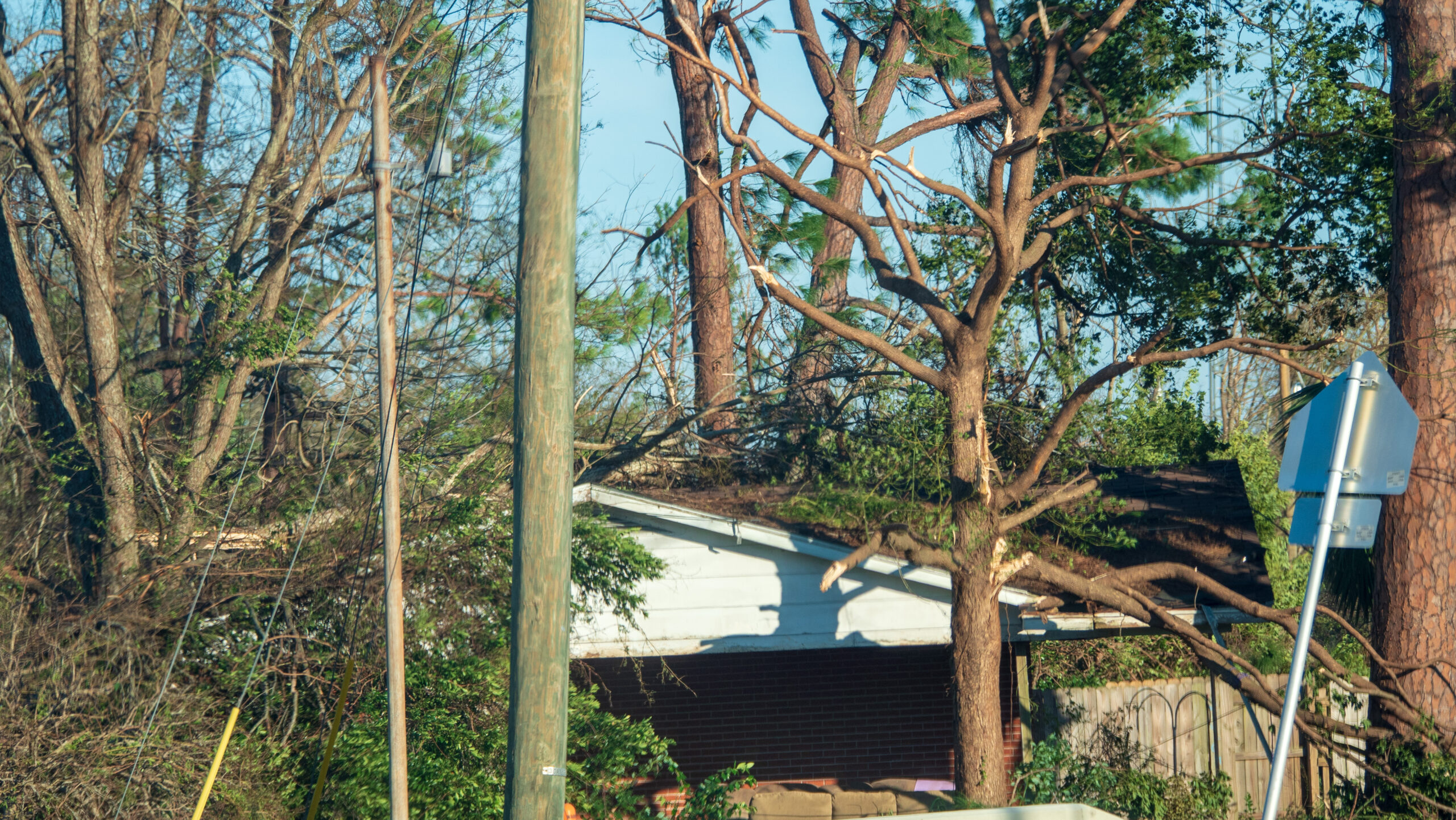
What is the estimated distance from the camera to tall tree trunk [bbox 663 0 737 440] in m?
14.8

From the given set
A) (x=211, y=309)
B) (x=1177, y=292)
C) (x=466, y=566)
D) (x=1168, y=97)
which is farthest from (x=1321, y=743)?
(x=211, y=309)

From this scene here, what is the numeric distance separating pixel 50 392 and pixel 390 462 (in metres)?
6.27

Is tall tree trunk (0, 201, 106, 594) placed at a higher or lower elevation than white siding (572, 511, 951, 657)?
higher

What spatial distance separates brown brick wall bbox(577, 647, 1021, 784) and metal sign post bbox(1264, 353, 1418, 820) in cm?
1049

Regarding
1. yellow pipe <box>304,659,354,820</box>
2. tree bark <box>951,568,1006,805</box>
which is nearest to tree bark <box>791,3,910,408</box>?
tree bark <box>951,568,1006,805</box>

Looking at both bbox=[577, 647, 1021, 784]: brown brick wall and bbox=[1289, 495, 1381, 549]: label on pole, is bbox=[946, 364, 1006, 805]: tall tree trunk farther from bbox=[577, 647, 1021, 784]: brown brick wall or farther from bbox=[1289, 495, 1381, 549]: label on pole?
bbox=[577, 647, 1021, 784]: brown brick wall

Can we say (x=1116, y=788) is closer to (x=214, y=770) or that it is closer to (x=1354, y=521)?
(x=1354, y=521)

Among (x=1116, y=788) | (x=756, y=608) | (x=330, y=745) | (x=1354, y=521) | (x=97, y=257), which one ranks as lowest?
(x=1116, y=788)

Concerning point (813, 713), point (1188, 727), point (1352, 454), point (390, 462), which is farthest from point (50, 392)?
point (1188, 727)

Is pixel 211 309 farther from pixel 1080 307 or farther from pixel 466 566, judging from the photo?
pixel 1080 307

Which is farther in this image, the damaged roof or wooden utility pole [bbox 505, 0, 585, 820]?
the damaged roof

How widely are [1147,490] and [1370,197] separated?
13.2 ft

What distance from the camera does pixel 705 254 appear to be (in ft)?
57.4

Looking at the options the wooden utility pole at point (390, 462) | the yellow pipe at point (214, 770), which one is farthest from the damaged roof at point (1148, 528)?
the yellow pipe at point (214, 770)
